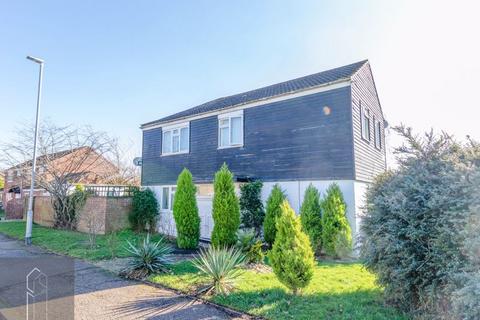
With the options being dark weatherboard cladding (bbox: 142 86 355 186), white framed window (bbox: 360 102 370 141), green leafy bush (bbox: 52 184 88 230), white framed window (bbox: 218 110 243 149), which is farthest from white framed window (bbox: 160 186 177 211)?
white framed window (bbox: 360 102 370 141)

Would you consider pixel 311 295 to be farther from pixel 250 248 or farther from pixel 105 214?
pixel 105 214

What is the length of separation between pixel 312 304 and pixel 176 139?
495 inches

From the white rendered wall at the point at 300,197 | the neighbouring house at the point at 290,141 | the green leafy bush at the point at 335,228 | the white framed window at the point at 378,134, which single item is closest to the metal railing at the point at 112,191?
the neighbouring house at the point at 290,141

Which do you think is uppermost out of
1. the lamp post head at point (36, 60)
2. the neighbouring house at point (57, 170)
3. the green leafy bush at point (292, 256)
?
the lamp post head at point (36, 60)

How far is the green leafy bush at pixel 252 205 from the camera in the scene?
1187cm

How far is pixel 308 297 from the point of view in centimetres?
562

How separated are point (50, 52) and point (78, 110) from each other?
5.66 metres

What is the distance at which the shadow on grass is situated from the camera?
189 inches

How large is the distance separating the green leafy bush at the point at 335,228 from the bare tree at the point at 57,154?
14.5 metres

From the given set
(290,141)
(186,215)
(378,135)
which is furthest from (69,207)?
(378,135)

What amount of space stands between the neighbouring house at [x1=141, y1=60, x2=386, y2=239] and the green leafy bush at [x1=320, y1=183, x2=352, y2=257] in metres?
0.49

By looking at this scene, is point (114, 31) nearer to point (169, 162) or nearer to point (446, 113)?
point (169, 162)

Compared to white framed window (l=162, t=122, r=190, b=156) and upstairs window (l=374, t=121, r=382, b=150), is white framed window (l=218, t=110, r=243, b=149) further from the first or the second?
upstairs window (l=374, t=121, r=382, b=150)

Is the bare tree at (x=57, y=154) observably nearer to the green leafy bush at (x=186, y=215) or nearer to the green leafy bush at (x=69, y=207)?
the green leafy bush at (x=69, y=207)
